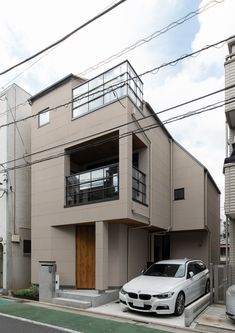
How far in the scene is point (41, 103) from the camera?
16578 millimetres

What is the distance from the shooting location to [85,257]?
14742 mm

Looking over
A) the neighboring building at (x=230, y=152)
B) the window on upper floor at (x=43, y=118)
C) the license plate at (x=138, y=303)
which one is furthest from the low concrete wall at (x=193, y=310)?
the window on upper floor at (x=43, y=118)

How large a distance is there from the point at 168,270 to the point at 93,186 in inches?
167

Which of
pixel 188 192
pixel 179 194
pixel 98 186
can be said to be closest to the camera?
pixel 98 186

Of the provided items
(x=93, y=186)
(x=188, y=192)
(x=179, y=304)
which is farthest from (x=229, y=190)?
(x=188, y=192)

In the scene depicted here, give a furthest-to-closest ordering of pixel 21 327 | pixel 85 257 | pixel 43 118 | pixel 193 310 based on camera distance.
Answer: pixel 43 118 < pixel 85 257 < pixel 193 310 < pixel 21 327

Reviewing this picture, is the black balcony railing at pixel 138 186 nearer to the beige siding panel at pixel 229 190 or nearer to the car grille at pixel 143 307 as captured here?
the beige siding panel at pixel 229 190

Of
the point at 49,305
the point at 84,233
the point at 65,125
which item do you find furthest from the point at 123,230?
the point at 65,125

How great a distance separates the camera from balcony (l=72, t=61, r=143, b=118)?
1372 cm

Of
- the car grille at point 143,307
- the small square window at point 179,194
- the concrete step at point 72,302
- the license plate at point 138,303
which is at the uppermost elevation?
the small square window at point 179,194

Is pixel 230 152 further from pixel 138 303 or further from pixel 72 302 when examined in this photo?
pixel 72 302

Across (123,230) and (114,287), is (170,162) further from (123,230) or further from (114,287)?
(114,287)

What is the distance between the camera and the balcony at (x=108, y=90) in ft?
45.0

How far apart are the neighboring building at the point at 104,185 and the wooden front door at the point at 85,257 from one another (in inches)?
1.4
